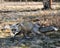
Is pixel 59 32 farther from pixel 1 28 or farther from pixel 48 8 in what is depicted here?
pixel 48 8

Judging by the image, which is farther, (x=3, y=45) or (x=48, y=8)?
(x=48, y=8)

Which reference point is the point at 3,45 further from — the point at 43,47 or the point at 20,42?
the point at 43,47

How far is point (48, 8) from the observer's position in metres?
14.2

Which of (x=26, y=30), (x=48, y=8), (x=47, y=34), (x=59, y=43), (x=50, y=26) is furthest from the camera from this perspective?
(x=48, y=8)

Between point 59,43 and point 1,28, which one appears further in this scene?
point 1,28

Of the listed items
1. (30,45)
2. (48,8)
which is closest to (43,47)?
(30,45)

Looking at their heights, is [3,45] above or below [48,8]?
above

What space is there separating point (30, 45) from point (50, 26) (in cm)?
219

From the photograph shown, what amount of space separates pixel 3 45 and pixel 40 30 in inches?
75.3

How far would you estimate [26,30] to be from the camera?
21.3 ft

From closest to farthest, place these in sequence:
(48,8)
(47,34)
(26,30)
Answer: (26,30)
(47,34)
(48,8)

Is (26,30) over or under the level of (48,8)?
over

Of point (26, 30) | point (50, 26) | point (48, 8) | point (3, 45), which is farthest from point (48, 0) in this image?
point (3, 45)

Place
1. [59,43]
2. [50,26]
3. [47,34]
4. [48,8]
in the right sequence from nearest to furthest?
[59,43]
[47,34]
[50,26]
[48,8]
